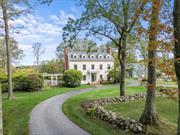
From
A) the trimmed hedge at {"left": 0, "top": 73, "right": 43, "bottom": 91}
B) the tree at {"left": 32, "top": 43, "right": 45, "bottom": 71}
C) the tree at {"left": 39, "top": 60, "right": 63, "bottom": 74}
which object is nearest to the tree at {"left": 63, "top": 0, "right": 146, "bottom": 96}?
the trimmed hedge at {"left": 0, "top": 73, "right": 43, "bottom": 91}

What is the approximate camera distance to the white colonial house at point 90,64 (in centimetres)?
4228

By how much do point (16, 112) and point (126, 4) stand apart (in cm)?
1103

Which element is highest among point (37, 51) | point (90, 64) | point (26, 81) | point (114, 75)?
point (37, 51)

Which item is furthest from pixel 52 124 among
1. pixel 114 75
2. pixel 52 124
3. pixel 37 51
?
pixel 37 51

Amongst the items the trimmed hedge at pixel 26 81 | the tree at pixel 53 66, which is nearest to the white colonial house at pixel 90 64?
the tree at pixel 53 66

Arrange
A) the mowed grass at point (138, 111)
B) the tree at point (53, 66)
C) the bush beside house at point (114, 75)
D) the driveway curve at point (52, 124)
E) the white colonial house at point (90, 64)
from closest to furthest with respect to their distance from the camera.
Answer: the driveway curve at point (52, 124) < the mowed grass at point (138, 111) < the bush beside house at point (114, 75) < the white colonial house at point (90, 64) < the tree at point (53, 66)

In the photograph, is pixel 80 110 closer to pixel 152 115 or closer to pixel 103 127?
pixel 103 127

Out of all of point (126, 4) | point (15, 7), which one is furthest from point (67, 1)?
point (15, 7)

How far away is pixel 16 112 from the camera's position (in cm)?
1525

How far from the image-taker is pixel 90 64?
4384 cm

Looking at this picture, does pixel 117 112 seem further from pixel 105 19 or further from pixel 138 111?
pixel 105 19

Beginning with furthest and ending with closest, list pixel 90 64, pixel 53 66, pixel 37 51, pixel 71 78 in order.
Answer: pixel 37 51 < pixel 53 66 < pixel 90 64 < pixel 71 78

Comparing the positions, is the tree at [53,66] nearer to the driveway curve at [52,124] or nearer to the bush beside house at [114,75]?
the bush beside house at [114,75]

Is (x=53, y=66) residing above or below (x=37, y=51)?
below
